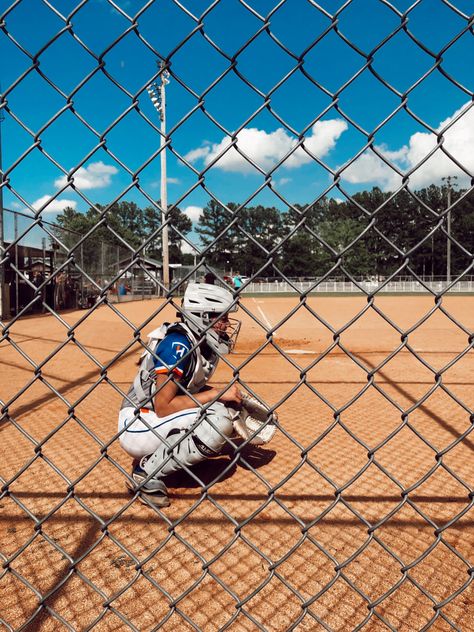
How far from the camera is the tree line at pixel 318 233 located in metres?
1.46

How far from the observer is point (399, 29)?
132 centimetres

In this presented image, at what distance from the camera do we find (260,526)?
2.41 meters

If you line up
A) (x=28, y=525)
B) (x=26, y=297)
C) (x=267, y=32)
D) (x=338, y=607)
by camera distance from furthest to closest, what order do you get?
(x=26, y=297)
(x=28, y=525)
(x=338, y=607)
(x=267, y=32)

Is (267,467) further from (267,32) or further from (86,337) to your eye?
(86,337)

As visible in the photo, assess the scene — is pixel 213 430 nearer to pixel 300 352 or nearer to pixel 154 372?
pixel 154 372

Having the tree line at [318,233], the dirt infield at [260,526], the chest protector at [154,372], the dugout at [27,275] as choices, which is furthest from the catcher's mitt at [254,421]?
the dugout at [27,275]

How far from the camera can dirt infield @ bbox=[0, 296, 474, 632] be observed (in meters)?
1.66

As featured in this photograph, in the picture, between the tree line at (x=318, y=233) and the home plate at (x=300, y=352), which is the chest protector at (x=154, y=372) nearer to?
the tree line at (x=318, y=233)

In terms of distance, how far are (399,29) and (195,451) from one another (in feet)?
7.31

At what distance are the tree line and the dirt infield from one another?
0.86ft

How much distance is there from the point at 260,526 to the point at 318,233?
1.57 meters

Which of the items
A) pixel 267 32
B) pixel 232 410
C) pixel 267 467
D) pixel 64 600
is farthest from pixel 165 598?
pixel 267 32

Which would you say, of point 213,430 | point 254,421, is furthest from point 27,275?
point 213,430

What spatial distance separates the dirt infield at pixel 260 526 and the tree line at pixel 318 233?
263mm
